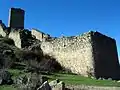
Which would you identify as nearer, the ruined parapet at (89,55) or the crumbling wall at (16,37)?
the ruined parapet at (89,55)

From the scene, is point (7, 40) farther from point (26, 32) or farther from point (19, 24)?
point (19, 24)

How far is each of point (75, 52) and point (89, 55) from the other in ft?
7.25

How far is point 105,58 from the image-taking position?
3434 centimetres

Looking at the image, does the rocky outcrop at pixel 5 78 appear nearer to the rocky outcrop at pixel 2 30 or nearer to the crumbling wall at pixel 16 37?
the crumbling wall at pixel 16 37

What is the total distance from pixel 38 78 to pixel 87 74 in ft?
35.0

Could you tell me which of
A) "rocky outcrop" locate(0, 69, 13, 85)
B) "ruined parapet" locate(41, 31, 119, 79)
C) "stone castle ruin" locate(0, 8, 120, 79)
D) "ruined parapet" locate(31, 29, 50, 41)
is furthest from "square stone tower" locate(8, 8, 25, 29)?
"rocky outcrop" locate(0, 69, 13, 85)

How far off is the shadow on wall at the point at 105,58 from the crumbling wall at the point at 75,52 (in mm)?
Answer: 787

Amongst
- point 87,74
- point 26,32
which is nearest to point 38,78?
point 87,74

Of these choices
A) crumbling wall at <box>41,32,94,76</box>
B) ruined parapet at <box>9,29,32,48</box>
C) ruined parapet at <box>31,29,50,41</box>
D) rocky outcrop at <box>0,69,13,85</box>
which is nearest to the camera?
rocky outcrop at <box>0,69,13,85</box>

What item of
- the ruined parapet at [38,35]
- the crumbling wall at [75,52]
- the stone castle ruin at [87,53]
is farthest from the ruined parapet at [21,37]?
the crumbling wall at [75,52]

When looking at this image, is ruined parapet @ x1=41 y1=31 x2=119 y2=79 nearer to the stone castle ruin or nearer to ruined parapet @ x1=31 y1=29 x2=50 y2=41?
the stone castle ruin

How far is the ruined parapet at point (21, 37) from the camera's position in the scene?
4224cm

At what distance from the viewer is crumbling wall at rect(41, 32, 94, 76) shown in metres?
33.3

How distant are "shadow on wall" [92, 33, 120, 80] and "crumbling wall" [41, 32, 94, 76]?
0.79 metres
